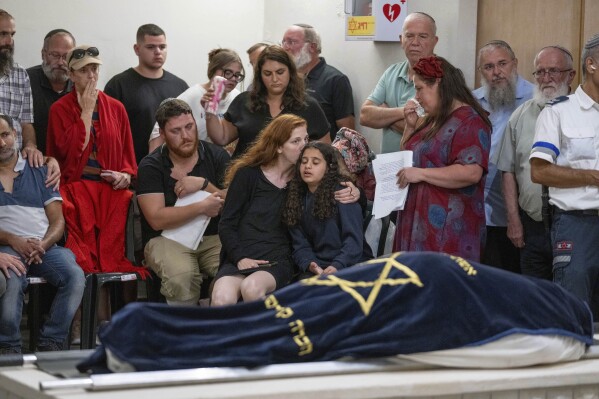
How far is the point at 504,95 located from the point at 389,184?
993 mm

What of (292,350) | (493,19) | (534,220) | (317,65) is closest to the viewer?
(292,350)

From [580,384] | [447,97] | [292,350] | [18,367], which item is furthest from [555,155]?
[18,367]

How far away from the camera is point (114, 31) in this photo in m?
7.47

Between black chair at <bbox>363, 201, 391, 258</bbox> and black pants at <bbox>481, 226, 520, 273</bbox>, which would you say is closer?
black chair at <bbox>363, 201, 391, 258</bbox>

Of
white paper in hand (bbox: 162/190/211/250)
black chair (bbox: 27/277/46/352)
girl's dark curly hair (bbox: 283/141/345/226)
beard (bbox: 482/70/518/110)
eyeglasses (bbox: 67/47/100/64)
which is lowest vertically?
black chair (bbox: 27/277/46/352)

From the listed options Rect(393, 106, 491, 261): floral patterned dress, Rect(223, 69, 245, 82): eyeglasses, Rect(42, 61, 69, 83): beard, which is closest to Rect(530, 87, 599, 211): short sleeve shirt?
Rect(393, 106, 491, 261): floral patterned dress

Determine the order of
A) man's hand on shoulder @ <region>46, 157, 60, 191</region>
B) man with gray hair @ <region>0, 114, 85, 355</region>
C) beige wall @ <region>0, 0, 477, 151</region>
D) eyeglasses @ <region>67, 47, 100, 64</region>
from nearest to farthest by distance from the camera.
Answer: man with gray hair @ <region>0, 114, 85, 355</region> < man's hand on shoulder @ <region>46, 157, 60, 191</region> < eyeglasses @ <region>67, 47, 100, 64</region> < beige wall @ <region>0, 0, 477, 151</region>

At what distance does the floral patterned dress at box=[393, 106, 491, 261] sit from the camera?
484 cm

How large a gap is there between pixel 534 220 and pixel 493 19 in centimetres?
151

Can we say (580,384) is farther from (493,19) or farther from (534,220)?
(493,19)

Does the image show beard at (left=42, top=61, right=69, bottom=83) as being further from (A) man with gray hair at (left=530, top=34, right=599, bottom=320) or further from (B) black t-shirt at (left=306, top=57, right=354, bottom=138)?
(A) man with gray hair at (left=530, top=34, right=599, bottom=320)

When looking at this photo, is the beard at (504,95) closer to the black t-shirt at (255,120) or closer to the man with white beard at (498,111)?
the man with white beard at (498,111)

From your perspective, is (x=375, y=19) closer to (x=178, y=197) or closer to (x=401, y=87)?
(x=401, y=87)

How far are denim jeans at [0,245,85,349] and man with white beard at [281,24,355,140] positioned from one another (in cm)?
193
